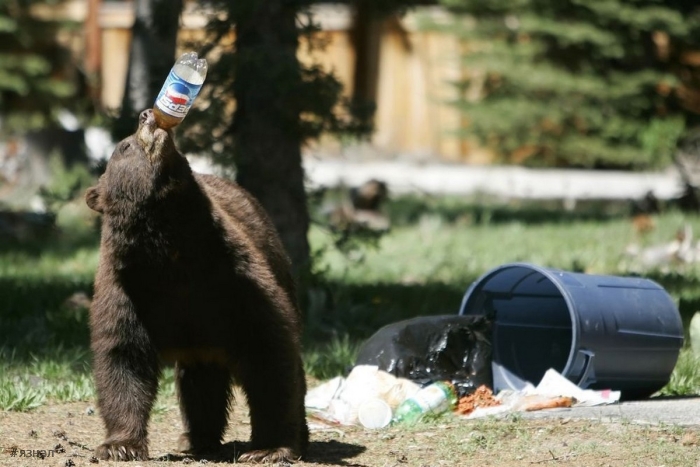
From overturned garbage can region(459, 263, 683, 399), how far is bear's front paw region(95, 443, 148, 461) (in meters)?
2.42

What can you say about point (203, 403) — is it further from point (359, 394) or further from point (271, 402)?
point (359, 394)

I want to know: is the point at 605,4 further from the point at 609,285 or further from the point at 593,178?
the point at 609,285

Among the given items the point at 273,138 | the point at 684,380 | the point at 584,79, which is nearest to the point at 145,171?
the point at 684,380

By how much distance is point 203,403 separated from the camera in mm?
5633

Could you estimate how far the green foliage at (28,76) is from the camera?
1981cm

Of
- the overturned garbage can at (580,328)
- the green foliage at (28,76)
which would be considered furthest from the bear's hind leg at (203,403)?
the green foliage at (28,76)

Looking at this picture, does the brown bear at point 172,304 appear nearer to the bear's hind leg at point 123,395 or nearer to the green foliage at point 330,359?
the bear's hind leg at point 123,395

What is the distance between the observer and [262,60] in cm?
827

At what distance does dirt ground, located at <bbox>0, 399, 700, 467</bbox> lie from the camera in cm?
510

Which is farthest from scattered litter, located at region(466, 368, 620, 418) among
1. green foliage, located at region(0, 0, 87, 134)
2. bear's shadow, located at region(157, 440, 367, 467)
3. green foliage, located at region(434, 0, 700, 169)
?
green foliage, located at region(0, 0, 87, 134)

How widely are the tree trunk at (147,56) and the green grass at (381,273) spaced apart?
1064 millimetres

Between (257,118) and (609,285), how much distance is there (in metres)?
3.09

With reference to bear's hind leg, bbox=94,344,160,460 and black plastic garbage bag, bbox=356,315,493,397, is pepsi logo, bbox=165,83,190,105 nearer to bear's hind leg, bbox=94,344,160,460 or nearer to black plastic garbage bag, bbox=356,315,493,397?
bear's hind leg, bbox=94,344,160,460

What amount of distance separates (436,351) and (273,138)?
Answer: 266 centimetres
